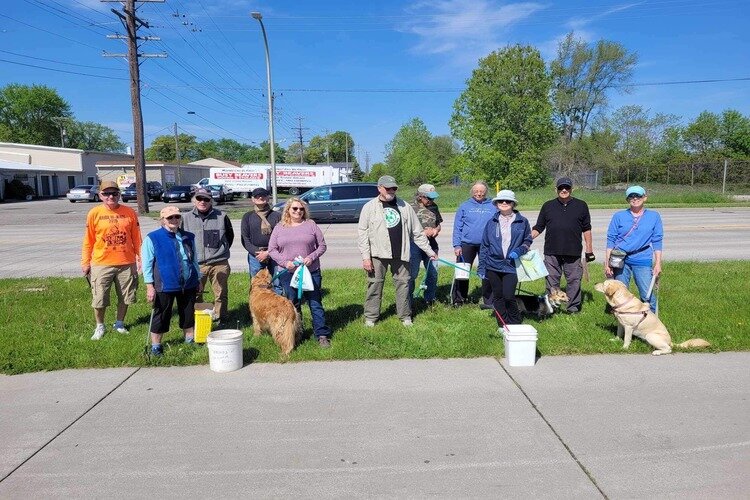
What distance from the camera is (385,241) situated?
20.5ft

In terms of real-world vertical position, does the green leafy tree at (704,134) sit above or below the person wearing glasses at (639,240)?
above

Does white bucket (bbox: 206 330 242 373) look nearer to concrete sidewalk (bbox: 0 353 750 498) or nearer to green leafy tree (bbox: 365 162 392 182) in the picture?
concrete sidewalk (bbox: 0 353 750 498)

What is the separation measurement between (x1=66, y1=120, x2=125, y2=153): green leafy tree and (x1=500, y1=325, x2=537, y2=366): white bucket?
398ft

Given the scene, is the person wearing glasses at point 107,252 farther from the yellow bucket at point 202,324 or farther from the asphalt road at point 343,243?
the asphalt road at point 343,243

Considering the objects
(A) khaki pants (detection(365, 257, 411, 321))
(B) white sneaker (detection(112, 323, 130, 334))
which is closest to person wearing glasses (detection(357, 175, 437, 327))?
(A) khaki pants (detection(365, 257, 411, 321))

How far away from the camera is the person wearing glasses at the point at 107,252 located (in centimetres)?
609

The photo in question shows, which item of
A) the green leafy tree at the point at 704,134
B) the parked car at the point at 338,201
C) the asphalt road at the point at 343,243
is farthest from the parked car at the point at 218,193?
the green leafy tree at the point at 704,134

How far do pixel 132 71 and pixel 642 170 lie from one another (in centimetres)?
3330

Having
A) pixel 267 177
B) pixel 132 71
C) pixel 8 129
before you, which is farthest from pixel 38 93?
pixel 132 71

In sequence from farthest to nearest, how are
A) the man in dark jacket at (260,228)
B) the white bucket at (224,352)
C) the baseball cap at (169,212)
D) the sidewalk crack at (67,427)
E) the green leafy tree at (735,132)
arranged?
the green leafy tree at (735,132)
the man in dark jacket at (260,228)
the baseball cap at (169,212)
the white bucket at (224,352)
the sidewalk crack at (67,427)

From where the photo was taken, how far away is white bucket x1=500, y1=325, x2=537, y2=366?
205 inches

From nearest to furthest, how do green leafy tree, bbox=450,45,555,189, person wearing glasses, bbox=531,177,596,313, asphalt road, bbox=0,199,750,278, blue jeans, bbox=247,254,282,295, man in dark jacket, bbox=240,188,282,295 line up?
blue jeans, bbox=247,254,282,295
man in dark jacket, bbox=240,188,282,295
person wearing glasses, bbox=531,177,596,313
asphalt road, bbox=0,199,750,278
green leafy tree, bbox=450,45,555,189

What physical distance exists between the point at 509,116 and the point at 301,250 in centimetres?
3777

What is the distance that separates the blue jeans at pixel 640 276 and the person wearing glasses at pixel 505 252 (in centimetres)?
117
